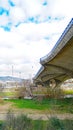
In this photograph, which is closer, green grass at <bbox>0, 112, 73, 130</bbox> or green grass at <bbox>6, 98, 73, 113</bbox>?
green grass at <bbox>0, 112, 73, 130</bbox>

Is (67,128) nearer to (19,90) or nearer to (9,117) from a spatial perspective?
(9,117)

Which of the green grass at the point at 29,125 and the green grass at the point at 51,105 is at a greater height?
the green grass at the point at 51,105

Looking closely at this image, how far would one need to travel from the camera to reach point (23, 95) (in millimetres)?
53469

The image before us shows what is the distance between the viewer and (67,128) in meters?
10.8

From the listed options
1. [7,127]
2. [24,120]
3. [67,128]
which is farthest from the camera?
[24,120]

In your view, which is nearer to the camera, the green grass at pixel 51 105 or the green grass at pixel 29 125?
the green grass at pixel 29 125

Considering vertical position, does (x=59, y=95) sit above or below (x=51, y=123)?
above

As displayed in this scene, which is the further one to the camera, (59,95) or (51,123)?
(59,95)

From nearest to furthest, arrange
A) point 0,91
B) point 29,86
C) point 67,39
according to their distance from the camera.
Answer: point 67,39 < point 29,86 < point 0,91

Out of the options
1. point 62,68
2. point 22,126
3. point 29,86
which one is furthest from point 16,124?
point 29,86

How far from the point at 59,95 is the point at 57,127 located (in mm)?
41787

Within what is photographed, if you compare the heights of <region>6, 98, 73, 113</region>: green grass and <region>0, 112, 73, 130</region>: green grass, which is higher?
<region>6, 98, 73, 113</region>: green grass

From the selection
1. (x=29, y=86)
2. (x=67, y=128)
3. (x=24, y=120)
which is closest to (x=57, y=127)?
(x=67, y=128)

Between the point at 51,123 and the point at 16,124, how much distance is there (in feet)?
4.17
